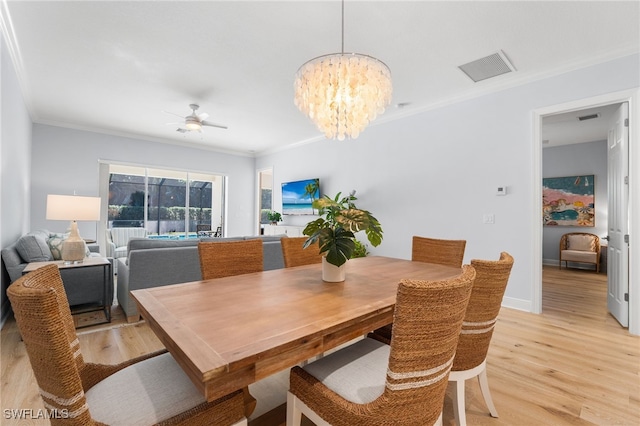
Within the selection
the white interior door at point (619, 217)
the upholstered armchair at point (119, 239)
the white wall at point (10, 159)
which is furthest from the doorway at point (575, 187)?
the upholstered armchair at point (119, 239)

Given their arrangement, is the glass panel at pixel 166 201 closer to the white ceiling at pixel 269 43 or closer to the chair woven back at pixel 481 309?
the white ceiling at pixel 269 43

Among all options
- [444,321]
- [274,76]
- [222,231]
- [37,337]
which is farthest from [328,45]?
[222,231]

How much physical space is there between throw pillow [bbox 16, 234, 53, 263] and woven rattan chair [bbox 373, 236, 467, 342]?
Result: 376cm

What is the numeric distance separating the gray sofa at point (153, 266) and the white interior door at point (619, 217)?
13.8 feet

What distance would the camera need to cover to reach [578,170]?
605 cm

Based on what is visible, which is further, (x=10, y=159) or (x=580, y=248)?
(x=580, y=248)

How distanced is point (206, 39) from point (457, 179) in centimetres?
329

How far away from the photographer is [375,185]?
4.87 meters

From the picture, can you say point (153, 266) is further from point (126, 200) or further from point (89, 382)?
point (126, 200)

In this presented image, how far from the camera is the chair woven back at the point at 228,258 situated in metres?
1.83

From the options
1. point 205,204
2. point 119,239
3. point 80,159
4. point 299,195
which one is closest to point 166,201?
point 205,204

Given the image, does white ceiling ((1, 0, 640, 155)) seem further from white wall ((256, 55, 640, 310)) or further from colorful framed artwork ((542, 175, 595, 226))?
colorful framed artwork ((542, 175, 595, 226))

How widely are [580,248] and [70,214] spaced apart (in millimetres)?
8125

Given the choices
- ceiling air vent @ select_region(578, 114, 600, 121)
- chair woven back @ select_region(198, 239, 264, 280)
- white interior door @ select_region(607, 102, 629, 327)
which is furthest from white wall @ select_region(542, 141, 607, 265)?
chair woven back @ select_region(198, 239, 264, 280)
